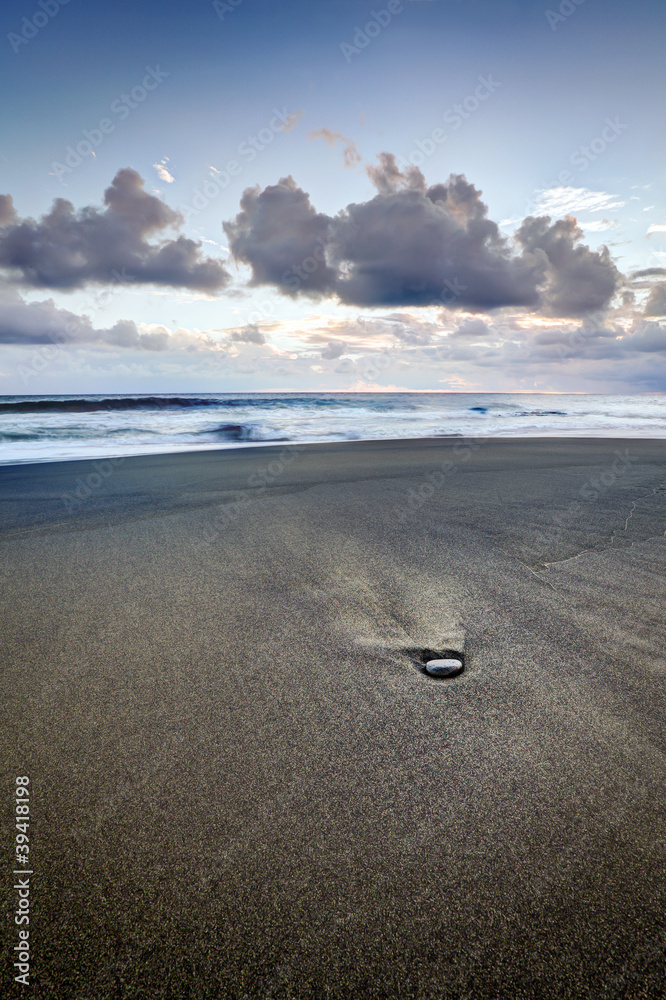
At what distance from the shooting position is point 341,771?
1.33 m

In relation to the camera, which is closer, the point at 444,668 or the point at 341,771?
the point at 341,771

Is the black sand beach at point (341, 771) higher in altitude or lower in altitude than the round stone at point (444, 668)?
lower

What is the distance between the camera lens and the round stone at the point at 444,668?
1765mm

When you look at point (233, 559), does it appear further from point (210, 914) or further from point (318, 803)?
point (210, 914)

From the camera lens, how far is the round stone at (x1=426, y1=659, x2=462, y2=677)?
176cm

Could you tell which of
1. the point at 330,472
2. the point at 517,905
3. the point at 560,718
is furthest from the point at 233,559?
the point at 330,472

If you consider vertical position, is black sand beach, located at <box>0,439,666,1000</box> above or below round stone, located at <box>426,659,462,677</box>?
below

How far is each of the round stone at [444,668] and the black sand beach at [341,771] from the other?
60 mm

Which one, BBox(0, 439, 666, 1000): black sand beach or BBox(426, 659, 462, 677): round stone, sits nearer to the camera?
BBox(0, 439, 666, 1000): black sand beach

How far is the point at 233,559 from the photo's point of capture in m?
3.12

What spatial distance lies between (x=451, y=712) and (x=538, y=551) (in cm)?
184

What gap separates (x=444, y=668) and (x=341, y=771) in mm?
612

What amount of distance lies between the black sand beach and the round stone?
60 millimetres

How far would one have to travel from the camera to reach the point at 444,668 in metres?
Answer: 1.78
